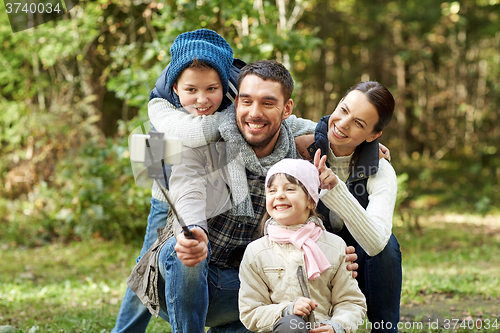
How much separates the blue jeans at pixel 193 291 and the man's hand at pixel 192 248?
0.41 ft

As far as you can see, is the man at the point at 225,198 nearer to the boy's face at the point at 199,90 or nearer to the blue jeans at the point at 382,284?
Result: the boy's face at the point at 199,90

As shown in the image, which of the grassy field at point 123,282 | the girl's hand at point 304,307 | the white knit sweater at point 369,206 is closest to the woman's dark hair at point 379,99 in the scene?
the white knit sweater at point 369,206

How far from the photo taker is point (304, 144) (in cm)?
268

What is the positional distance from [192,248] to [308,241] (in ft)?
1.52

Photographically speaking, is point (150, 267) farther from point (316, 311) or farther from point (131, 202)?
point (131, 202)

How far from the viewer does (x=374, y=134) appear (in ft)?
8.34

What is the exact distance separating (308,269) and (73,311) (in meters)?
2.40

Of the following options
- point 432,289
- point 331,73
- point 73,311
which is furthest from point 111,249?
point 331,73

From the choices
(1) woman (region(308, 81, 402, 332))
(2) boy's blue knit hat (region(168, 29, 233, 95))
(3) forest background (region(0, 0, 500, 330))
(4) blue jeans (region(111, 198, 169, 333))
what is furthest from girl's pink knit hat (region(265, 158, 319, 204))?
(3) forest background (region(0, 0, 500, 330))

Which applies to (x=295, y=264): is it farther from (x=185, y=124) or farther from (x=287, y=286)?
(x=185, y=124)

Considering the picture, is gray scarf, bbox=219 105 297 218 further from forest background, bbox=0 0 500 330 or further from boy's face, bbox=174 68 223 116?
forest background, bbox=0 0 500 330

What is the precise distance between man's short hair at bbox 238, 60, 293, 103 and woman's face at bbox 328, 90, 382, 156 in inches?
10.8

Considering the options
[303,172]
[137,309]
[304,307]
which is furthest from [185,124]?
[137,309]

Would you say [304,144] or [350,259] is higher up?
[304,144]
